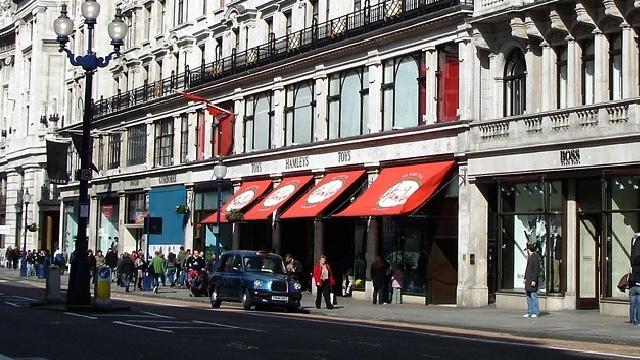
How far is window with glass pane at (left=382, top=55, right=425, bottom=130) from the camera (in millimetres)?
42688

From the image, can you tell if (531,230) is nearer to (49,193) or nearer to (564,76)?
(564,76)

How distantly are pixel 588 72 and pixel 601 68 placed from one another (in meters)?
1.19

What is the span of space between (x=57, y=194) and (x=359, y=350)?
236 feet

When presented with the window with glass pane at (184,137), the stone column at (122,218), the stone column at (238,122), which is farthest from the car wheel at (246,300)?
the stone column at (122,218)

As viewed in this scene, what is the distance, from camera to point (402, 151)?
42938mm

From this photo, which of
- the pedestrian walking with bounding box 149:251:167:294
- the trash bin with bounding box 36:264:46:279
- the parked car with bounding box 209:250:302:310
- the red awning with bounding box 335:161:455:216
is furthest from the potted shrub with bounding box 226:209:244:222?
the trash bin with bounding box 36:264:46:279

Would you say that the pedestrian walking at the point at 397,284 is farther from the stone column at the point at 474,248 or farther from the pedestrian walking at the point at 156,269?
the pedestrian walking at the point at 156,269

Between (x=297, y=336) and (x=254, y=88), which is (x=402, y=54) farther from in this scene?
(x=297, y=336)

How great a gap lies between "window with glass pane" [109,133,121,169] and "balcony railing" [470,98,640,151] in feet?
129

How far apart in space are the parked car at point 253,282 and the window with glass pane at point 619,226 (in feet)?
30.8

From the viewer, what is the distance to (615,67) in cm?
3441

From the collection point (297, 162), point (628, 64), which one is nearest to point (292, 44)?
point (297, 162)

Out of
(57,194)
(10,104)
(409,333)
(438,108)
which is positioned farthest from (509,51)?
(10,104)

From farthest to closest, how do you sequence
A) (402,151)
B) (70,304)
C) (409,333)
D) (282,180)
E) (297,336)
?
(282,180), (402,151), (70,304), (409,333), (297,336)
